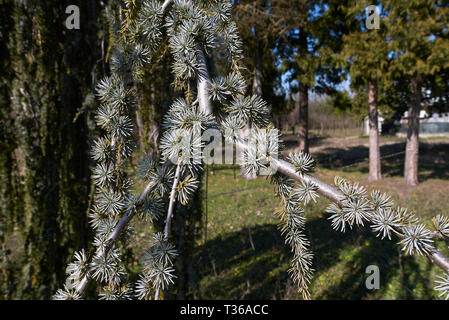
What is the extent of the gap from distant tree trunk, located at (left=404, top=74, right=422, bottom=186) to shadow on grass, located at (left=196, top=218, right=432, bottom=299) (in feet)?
12.1

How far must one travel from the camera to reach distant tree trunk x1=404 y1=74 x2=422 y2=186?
800 cm

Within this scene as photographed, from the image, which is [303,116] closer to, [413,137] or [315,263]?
[413,137]

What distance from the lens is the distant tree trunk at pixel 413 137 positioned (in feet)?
26.2

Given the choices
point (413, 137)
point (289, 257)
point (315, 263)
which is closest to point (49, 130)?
point (289, 257)

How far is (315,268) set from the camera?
4223 millimetres

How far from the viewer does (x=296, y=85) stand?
11.7 meters

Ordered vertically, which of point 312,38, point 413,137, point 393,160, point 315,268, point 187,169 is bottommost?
point 315,268

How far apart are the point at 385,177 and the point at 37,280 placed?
10782mm

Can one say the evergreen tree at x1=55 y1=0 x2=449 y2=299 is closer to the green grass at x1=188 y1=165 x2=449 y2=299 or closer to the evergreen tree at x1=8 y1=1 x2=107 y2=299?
the evergreen tree at x1=8 y1=1 x2=107 y2=299

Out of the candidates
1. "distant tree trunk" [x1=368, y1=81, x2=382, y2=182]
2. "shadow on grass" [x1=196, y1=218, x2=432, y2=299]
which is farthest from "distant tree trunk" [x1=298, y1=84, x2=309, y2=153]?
"shadow on grass" [x1=196, y1=218, x2=432, y2=299]

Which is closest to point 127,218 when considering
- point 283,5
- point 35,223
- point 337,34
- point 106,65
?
point 35,223

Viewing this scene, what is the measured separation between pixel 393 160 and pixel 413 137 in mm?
5632

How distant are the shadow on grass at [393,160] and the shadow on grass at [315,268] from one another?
250cm
